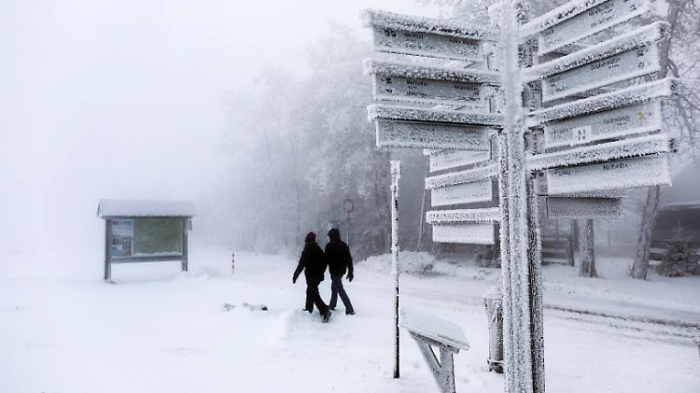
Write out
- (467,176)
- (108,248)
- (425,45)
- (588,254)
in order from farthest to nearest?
(108,248) → (588,254) → (467,176) → (425,45)

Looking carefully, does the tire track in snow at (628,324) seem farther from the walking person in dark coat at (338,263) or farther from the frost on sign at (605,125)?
the frost on sign at (605,125)

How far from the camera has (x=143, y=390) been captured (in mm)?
5176

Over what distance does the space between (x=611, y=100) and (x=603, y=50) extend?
0.35m

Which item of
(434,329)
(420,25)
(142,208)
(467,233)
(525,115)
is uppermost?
(420,25)

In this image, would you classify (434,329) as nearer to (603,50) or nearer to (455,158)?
(455,158)

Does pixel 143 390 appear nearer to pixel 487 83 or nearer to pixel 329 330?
pixel 329 330

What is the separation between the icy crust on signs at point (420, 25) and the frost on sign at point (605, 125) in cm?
89

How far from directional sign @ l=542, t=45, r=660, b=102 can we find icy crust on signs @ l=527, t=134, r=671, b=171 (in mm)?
397

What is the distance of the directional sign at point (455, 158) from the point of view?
3607 millimetres

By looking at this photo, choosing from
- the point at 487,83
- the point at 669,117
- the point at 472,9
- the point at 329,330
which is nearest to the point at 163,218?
the point at 329,330

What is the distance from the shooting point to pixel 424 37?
3166mm

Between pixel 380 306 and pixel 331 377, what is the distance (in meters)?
5.76

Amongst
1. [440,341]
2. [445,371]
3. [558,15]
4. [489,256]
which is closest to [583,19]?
[558,15]

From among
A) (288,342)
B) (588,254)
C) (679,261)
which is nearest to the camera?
(288,342)
